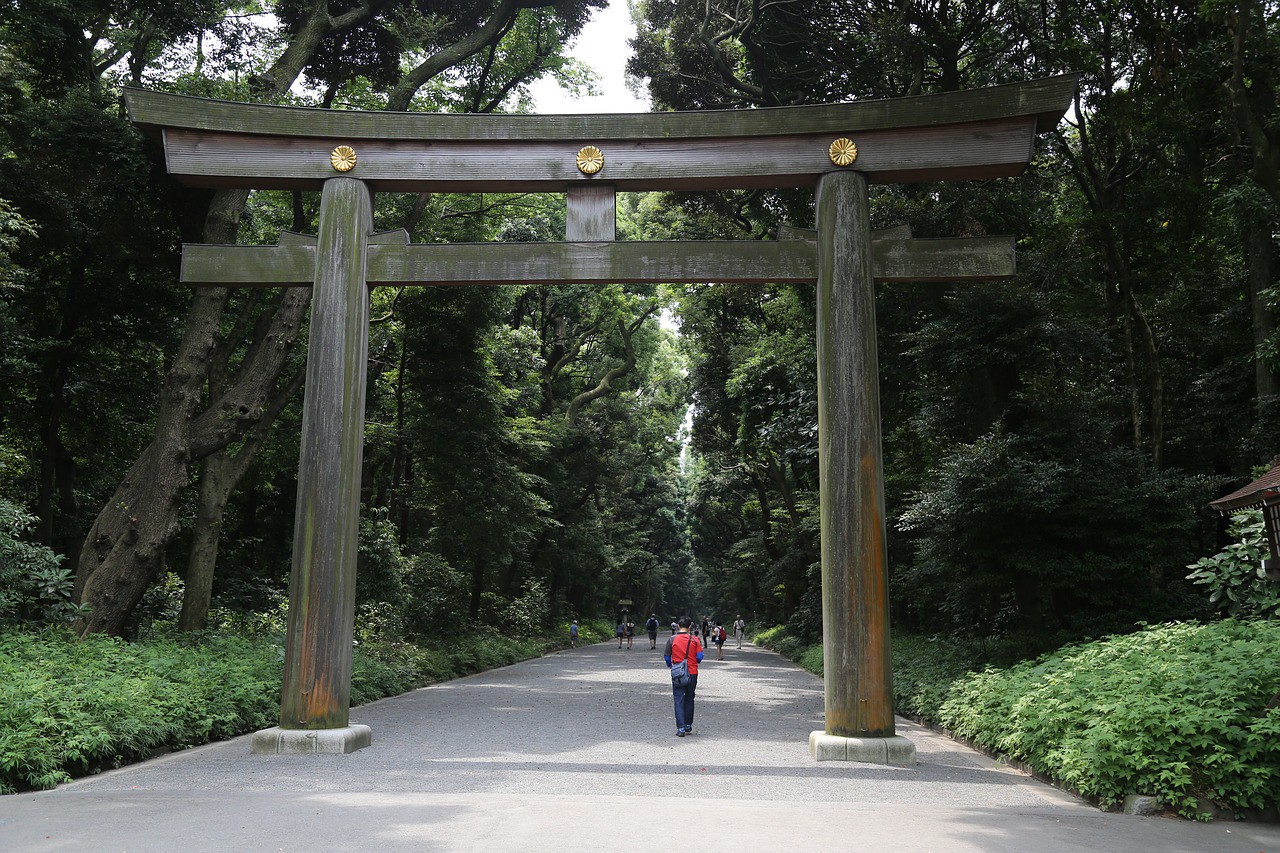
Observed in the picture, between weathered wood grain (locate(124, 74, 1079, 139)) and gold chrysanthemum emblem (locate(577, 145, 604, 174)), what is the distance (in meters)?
0.11

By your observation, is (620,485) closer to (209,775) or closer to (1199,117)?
(1199,117)

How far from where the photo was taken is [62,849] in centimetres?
488

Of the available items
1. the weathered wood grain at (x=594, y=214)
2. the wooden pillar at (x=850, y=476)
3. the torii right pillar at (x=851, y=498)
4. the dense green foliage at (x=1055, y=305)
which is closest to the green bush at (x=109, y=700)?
the weathered wood grain at (x=594, y=214)

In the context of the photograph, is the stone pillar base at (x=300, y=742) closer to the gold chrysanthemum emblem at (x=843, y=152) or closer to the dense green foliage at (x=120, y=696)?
the dense green foliage at (x=120, y=696)

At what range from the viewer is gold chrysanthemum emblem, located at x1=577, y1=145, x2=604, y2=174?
29.8 feet

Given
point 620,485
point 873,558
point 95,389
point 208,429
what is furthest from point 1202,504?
point 620,485

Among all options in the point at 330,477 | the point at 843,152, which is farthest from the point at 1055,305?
the point at 330,477

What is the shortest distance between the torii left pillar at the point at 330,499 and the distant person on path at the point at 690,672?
152 inches

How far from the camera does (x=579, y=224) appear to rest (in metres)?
9.20

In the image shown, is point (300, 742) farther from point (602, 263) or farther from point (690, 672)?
point (602, 263)

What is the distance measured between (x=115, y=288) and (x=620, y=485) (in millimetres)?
29450

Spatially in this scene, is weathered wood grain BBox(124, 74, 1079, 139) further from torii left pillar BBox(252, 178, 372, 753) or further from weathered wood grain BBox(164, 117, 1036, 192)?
torii left pillar BBox(252, 178, 372, 753)

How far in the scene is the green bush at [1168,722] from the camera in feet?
20.5

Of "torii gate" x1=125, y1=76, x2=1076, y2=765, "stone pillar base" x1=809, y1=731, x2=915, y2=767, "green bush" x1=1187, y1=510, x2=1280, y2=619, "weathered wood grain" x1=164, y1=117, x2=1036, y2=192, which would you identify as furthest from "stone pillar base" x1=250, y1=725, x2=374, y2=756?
"green bush" x1=1187, y1=510, x2=1280, y2=619
